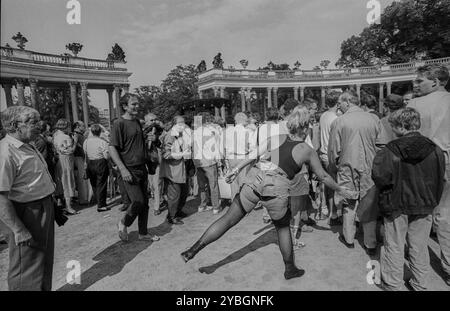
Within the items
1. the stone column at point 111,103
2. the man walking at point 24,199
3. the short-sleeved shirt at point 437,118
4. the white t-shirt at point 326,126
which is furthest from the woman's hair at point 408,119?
the stone column at point 111,103

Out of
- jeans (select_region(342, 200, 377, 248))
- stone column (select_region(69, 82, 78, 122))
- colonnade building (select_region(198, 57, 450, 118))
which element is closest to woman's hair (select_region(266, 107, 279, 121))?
jeans (select_region(342, 200, 377, 248))

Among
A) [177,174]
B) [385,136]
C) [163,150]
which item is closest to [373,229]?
[385,136]

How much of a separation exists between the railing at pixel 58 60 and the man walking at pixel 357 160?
2164 cm

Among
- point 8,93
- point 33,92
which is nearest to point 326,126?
point 33,92

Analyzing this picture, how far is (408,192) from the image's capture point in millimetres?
2629

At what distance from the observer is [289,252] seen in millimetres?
3020

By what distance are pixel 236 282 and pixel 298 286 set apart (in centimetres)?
65

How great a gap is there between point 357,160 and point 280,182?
4.71ft

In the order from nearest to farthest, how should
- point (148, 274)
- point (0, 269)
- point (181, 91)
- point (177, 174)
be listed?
point (148, 274) → point (0, 269) → point (177, 174) → point (181, 91)

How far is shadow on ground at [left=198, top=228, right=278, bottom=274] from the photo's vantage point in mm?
3367

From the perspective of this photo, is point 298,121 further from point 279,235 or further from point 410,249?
point 410,249

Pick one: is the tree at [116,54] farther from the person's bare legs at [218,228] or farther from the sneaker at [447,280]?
the sneaker at [447,280]

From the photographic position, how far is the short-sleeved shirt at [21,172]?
222 centimetres

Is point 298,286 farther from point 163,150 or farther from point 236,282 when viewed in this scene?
point 163,150
